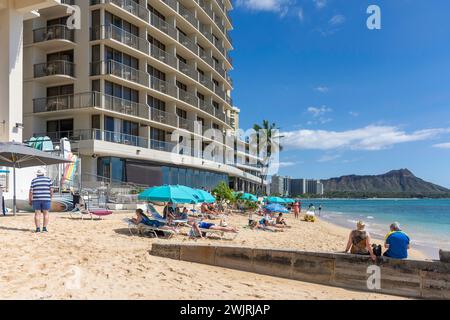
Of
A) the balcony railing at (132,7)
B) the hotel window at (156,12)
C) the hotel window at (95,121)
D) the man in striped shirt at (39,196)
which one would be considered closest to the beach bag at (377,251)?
the man in striped shirt at (39,196)

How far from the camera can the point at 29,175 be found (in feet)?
56.9

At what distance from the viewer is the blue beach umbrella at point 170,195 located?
41.8 feet

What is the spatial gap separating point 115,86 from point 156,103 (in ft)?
18.0

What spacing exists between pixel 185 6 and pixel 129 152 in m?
18.5

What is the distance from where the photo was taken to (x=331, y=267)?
801 centimetres

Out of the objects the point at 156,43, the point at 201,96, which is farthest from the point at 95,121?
the point at 201,96

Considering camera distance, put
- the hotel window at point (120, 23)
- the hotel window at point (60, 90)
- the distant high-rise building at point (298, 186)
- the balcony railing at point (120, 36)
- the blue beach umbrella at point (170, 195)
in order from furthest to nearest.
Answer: the distant high-rise building at point (298, 186)
the hotel window at point (60, 90)
the hotel window at point (120, 23)
the balcony railing at point (120, 36)
the blue beach umbrella at point (170, 195)

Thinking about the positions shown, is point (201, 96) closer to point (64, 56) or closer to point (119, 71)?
point (119, 71)

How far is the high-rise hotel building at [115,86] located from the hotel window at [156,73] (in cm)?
15

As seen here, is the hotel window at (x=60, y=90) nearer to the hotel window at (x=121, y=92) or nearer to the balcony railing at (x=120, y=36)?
the hotel window at (x=121, y=92)

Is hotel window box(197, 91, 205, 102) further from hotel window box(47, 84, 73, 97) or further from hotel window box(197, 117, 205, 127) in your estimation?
hotel window box(47, 84, 73, 97)

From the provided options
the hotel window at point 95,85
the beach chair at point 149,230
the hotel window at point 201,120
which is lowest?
the beach chair at point 149,230

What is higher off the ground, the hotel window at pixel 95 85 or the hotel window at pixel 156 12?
the hotel window at pixel 156 12
